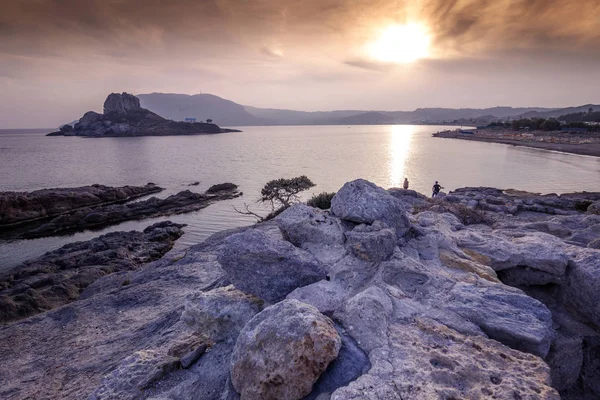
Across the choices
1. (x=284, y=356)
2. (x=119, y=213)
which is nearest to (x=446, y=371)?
(x=284, y=356)

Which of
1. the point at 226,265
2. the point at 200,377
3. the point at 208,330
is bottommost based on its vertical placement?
the point at 200,377

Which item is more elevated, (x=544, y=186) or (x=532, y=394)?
(x=532, y=394)

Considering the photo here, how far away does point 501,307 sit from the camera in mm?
5641

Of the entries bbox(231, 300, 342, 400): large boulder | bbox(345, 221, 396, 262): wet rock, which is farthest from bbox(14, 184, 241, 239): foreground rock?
bbox(231, 300, 342, 400): large boulder

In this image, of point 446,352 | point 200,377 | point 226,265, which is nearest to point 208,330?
point 200,377

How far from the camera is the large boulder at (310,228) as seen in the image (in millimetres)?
8266

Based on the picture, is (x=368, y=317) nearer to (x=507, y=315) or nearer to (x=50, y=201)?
(x=507, y=315)

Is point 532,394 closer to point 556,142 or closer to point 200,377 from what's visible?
point 200,377

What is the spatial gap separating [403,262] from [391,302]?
1354 millimetres

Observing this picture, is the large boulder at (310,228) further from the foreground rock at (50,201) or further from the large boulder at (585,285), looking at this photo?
the foreground rock at (50,201)

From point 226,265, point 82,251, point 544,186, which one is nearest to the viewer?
point 226,265

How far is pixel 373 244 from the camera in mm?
7219

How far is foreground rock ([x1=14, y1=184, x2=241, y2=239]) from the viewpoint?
32719mm

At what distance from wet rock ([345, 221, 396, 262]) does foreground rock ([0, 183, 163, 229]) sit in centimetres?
4230
